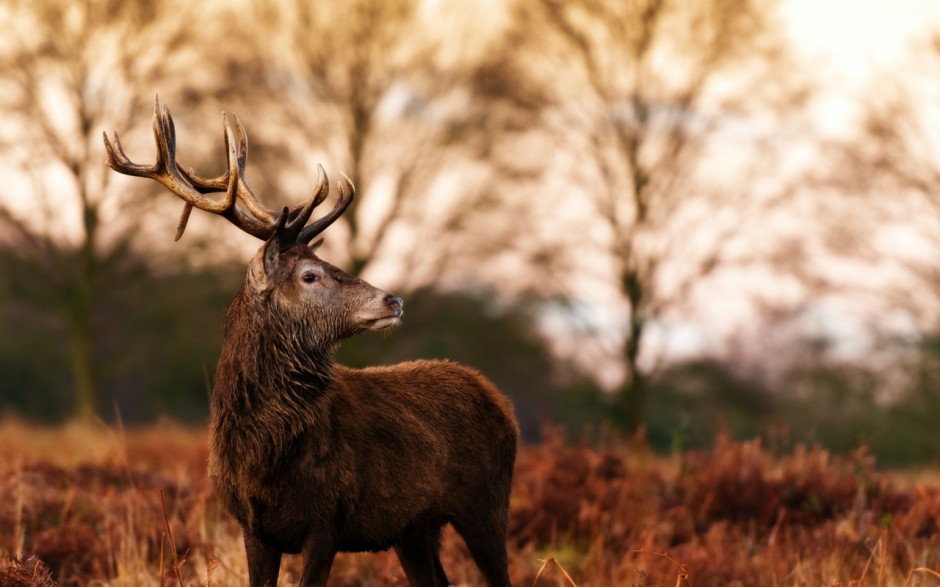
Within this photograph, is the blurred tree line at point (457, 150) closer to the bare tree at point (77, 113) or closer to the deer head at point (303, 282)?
the bare tree at point (77, 113)

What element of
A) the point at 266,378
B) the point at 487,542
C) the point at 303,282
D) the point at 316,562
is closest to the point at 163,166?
the point at 303,282

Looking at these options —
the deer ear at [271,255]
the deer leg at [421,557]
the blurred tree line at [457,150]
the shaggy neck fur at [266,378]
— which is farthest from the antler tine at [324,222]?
the blurred tree line at [457,150]

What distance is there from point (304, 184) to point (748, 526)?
13.4 meters

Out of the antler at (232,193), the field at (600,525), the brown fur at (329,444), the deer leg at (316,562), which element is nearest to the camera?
the deer leg at (316,562)

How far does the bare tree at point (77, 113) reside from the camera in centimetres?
1953

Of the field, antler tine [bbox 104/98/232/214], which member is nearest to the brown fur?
the field

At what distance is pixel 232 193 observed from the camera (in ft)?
17.3

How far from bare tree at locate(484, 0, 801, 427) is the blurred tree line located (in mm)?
42

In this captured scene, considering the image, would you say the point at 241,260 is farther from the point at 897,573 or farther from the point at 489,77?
the point at 897,573

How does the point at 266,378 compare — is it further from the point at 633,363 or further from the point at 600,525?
the point at 633,363

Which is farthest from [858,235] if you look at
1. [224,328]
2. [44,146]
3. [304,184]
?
[224,328]

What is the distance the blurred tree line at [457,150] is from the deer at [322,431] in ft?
46.7

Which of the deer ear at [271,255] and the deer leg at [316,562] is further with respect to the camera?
the deer ear at [271,255]

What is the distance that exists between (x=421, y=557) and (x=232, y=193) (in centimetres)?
203
